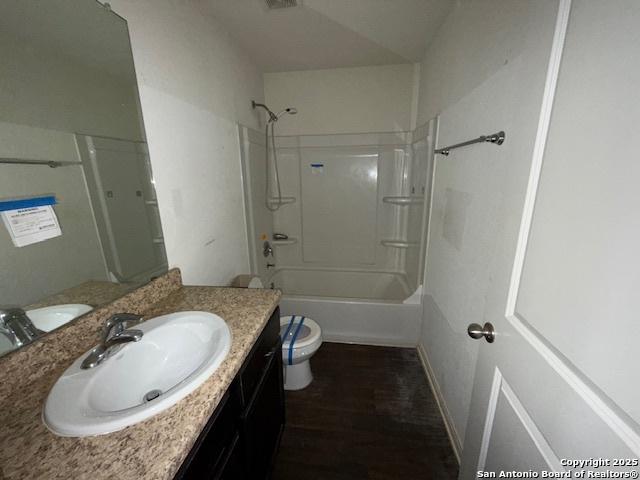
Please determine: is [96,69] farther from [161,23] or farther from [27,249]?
[27,249]

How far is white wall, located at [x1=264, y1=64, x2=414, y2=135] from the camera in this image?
2418 mm

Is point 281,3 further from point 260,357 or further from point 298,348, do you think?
point 298,348

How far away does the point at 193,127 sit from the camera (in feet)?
4.54

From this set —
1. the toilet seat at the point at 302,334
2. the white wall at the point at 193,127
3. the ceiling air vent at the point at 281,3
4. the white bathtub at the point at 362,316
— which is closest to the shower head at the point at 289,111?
the white wall at the point at 193,127

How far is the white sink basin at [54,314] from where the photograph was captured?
741 mm

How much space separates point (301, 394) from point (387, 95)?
8.65 feet

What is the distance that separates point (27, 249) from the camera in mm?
726

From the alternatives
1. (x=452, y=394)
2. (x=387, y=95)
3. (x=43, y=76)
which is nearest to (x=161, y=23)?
(x=43, y=76)

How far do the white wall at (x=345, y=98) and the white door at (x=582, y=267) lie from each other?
2.05 meters

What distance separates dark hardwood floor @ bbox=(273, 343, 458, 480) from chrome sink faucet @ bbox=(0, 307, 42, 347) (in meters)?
1.21

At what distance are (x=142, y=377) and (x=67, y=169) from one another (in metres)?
0.71

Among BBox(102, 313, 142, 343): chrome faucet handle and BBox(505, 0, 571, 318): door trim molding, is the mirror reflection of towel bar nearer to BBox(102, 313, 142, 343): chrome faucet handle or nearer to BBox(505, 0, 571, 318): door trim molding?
BBox(102, 313, 142, 343): chrome faucet handle

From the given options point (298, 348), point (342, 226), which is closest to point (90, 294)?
point (298, 348)

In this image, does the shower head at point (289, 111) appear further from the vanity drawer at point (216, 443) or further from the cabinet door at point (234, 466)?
the cabinet door at point (234, 466)
